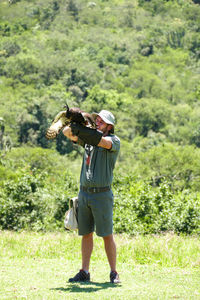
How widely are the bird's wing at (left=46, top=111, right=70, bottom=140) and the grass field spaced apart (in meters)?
1.41

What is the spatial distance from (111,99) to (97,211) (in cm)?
8092

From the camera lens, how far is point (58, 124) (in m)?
4.51

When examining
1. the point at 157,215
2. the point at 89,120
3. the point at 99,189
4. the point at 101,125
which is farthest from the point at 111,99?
the point at 89,120

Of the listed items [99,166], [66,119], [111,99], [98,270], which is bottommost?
[111,99]

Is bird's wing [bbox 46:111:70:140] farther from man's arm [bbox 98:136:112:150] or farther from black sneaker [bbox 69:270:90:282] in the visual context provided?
black sneaker [bbox 69:270:90:282]

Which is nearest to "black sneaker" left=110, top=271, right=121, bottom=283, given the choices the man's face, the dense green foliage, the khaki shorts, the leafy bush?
the khaki shorts

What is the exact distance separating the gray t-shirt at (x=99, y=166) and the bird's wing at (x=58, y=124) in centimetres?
53

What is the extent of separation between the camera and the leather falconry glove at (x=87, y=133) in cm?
455

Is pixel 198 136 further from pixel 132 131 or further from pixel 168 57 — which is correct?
pixel 168 57

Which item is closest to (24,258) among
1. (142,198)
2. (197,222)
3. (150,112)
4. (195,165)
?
(197,222)

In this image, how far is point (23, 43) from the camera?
386 ft

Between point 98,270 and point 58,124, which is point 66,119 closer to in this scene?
point 58,124

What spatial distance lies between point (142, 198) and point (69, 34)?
123 m

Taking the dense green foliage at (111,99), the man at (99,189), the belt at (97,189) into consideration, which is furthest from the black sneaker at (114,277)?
the dense green foliage at (111,99)
